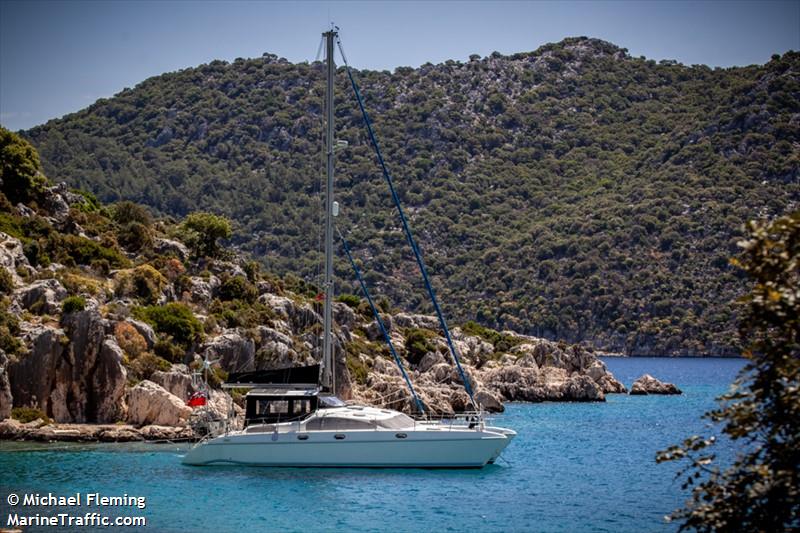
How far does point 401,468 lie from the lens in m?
30.8

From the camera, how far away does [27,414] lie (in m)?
36.4

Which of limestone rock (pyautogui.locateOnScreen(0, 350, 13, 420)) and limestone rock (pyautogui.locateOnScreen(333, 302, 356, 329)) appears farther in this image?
limestone rock (pyautogui.locateOnScreen(333, 302, 356, 329))

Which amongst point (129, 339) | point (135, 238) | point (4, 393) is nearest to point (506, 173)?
point (135, 238)

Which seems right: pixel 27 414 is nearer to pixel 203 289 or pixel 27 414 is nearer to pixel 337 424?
pixel 337 424

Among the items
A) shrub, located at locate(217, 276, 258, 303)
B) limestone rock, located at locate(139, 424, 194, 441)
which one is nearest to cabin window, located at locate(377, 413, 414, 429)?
limestone rock, located at locate(139, 424, 194, 441)

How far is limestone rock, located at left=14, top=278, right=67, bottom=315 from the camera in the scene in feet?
133

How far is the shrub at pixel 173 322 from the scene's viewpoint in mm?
44594

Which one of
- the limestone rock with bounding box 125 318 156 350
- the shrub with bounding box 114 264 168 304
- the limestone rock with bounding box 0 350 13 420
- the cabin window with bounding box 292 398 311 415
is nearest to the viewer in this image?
the cabin window with bounding box 292 398 311 415

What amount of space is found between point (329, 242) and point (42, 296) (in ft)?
50.0

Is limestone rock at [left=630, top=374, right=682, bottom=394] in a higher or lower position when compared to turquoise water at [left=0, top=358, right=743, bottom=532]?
lower

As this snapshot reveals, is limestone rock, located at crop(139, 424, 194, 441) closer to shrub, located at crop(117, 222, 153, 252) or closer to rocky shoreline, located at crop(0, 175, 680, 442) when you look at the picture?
rocky shoreline, located at crop(0, 175, 680, 442)

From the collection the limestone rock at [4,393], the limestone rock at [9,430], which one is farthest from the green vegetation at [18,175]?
the limestone rock at [9,430]

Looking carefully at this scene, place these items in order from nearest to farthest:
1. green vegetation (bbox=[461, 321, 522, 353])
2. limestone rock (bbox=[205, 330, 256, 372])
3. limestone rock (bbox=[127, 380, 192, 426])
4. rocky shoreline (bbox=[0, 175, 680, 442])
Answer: rocky shoreline (bbox=[0, 175, 680, 442]) < limestone rock (bbox=[127, 380, 192, 426]) < limestone rock (bbox=[205, 330, 256, 372]) < green vegetation (bbox=[461, 321, 522, 353])

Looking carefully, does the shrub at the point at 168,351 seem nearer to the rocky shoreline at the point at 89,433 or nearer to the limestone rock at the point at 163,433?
the rocky shoreline at the point at 89,433
